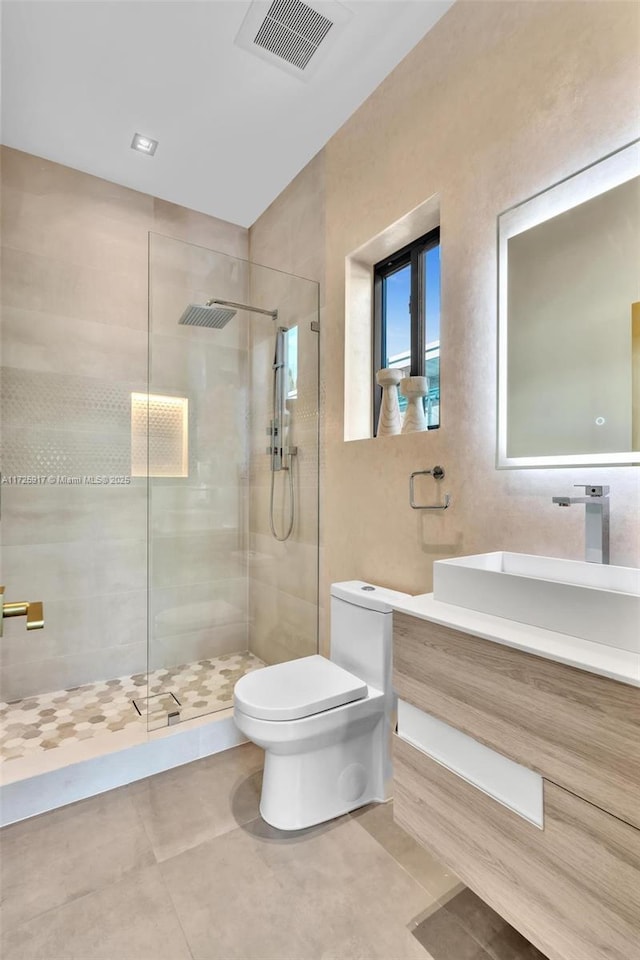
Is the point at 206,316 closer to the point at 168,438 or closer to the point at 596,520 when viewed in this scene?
the point at 168,438

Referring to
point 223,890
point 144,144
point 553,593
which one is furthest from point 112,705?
point 144,144

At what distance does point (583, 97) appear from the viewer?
1277mm

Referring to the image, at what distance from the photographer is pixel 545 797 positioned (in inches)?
34.9

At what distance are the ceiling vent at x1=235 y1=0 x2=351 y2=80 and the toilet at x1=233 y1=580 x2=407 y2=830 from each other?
2.14 meters

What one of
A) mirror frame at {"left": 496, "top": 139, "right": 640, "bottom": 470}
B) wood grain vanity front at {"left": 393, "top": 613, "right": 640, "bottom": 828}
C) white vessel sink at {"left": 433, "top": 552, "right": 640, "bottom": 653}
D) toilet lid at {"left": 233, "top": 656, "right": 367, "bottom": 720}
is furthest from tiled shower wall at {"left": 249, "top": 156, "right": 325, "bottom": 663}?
wood grain vanity front at {"left": 393, "top": 613, "right": 640, "bottom": 828}

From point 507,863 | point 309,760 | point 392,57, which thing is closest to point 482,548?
point 507,863

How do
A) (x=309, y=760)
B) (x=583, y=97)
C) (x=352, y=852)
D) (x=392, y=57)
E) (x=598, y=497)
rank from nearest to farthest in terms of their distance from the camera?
(x=598, y=497)
(x=583, y=97)
(x=352, y=852)
(x=309, y=760)
(x=392, y=57)

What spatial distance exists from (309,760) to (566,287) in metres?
1.72

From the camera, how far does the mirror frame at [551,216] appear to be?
1.21 meters

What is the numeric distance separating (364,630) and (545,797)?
3.04ft

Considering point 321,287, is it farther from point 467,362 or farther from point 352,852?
point 352,852

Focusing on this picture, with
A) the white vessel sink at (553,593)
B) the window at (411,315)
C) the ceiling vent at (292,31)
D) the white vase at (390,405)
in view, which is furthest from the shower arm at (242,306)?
the white vessel sink at (553,593)

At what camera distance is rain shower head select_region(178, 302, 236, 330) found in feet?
7.58

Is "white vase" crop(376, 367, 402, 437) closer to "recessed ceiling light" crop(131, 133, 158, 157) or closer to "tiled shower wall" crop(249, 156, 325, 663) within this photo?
"tiled shower wall" crop(249, 156, 325, 663)
